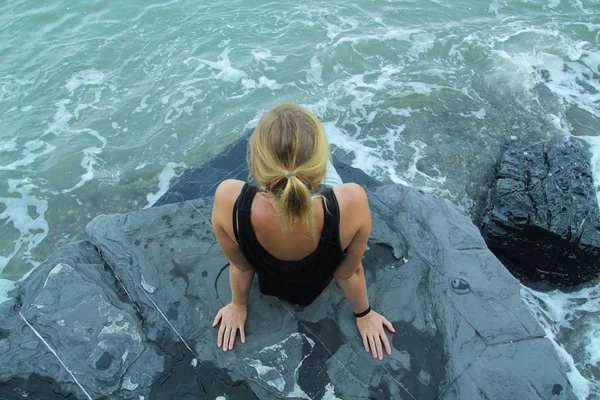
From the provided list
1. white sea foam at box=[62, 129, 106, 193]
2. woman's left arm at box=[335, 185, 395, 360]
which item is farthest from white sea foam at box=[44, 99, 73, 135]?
woman's left arm at box=[335, 185, 395, 360]

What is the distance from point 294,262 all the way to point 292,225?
46cm

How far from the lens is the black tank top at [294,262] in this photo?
6.61ft

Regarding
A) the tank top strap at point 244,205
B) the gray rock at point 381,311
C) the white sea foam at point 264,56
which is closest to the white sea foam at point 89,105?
the white sea foam at point 264,56

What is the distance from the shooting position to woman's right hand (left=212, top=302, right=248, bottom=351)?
2.73 meters

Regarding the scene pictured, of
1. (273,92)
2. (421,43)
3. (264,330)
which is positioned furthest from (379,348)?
(421,43)

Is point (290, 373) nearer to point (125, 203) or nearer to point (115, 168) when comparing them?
point (125, 203)

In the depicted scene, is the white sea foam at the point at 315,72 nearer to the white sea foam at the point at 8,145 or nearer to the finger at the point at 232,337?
the white sea foam at the point at 8,145

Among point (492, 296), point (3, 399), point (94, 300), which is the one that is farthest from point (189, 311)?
point (492, 296)

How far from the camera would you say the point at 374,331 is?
2715 millimetres

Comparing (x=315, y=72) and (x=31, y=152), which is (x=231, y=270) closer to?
(x=31, y=152)

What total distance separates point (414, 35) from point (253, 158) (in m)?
6.94

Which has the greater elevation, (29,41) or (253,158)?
(253,158)

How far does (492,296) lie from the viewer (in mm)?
2945

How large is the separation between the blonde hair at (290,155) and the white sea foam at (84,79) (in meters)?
6.30
